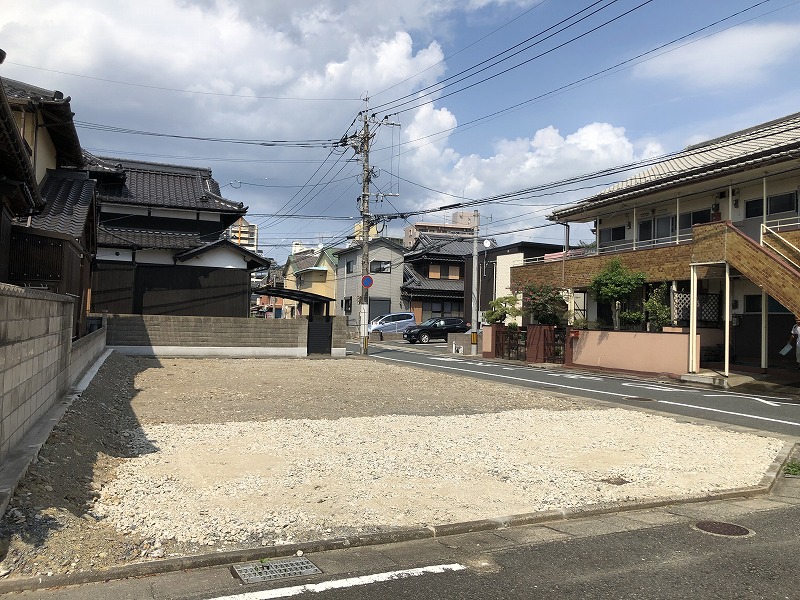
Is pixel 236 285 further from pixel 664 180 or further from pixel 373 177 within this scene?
pixel 664 180

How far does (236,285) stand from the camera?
86.2 feet

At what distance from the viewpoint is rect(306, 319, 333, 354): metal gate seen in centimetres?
2608

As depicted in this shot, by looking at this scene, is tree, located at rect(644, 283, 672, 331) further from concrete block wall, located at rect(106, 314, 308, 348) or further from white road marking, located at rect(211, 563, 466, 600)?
white road marking, located at rect(211, 563, 466, 600)

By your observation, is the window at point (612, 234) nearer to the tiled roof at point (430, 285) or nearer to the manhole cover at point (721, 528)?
the tiled roof at point (430, 285)

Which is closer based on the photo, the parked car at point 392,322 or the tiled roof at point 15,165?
the tiled roof at point 15,165

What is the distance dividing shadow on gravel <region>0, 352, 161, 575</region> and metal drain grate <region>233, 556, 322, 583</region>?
86cm

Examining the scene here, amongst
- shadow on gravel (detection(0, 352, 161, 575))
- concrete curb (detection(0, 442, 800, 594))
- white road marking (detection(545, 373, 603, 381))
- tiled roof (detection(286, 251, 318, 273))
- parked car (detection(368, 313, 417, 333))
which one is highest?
tiled roof (detection(286, 251, 318, 273))

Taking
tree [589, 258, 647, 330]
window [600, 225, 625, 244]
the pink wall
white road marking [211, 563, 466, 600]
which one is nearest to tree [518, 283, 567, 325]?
the pink wall

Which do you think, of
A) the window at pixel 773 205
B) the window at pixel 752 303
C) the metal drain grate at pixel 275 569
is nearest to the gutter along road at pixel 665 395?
the window at pixel 752 303

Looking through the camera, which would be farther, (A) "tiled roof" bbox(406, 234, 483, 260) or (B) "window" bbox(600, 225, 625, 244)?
(A) "tiled roof" bbox(406, 234, 483, 260)

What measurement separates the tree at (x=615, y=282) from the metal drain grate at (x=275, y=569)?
69.6 feet

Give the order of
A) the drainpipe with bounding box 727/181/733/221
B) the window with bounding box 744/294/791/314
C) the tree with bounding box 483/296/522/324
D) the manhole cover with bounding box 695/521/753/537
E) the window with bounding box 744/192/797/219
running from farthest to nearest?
the tree with bounding box 483/296/522/324 < the drainpipe with bounding box 727/181/733/221 < the window with bounding box 744/294/791/314 < the window with bounding box 744/192/797/219 < the manhole cover with bounding box 695/521/753/537

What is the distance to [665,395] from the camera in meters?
16.8

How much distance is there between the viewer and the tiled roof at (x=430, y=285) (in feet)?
167
